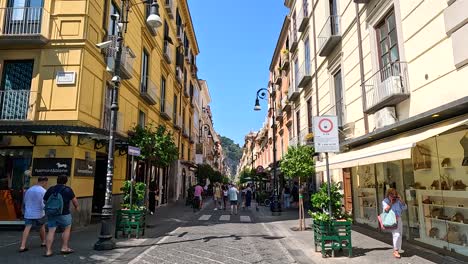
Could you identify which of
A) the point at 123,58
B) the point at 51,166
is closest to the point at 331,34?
the point at 123,58

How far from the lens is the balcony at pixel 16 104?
1162 cm

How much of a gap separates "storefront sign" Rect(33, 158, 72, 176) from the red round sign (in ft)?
27.4

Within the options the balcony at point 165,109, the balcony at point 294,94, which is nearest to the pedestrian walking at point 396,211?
the balcony at point 294,94

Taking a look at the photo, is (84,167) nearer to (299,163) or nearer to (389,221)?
(299,163)

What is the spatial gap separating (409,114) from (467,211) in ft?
8.99

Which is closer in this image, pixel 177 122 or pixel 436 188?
pixel 436 188

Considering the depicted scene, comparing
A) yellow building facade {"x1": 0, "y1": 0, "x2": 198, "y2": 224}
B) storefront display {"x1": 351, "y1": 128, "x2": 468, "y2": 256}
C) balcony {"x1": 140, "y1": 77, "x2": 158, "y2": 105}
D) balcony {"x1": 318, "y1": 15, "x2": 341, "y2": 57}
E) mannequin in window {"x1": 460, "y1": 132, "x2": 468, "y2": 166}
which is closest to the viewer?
mannequin in window {"x1": 460, "y1": 132, "x2": 468, "y2": 166}

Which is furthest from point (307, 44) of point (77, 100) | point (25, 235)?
point (25, 235)

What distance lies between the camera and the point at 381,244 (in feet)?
29.0

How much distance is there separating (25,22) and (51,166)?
17.3 feet

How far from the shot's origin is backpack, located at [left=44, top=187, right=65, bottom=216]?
7.44 meters

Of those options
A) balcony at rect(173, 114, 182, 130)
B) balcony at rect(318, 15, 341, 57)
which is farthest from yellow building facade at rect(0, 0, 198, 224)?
balcony at rect(173, 114, 182, 130)

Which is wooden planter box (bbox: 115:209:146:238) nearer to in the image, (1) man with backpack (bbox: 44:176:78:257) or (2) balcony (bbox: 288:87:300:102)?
(1) man with backpack (bbox: 44:176:78:257)

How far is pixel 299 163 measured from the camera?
1320 cm
